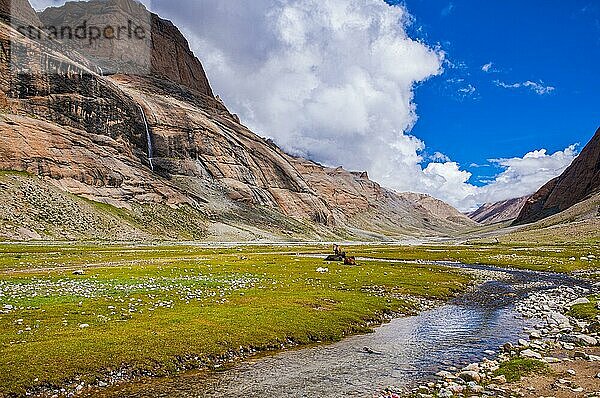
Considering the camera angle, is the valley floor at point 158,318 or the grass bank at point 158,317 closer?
the valley floor at point 158,318

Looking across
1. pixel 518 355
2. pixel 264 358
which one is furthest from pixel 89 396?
pixel 518 355

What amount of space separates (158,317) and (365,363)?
12627 millimetres

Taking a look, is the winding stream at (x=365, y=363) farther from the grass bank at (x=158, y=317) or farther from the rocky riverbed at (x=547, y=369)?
the grass bank at (x=158, y=317)

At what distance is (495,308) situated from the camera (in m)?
36.6

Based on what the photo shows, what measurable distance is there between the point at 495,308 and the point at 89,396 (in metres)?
31.9

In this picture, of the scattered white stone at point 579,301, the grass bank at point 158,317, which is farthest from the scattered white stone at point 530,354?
the scattered white stone at point 579,301

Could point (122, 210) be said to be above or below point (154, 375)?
above

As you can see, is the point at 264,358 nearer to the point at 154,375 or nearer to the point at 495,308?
the point at 154,375

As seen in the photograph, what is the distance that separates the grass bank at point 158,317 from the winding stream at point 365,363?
5.99 ft

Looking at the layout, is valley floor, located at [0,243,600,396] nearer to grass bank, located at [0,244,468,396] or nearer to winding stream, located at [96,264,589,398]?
grass bank, located at [0,244,468,396]

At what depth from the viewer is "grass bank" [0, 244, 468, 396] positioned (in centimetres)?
1861

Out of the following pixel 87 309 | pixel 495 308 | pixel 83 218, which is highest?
pixel 83 218

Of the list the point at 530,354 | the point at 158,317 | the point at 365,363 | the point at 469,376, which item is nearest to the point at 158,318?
the point at 158,317

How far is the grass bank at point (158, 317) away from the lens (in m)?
18.6
